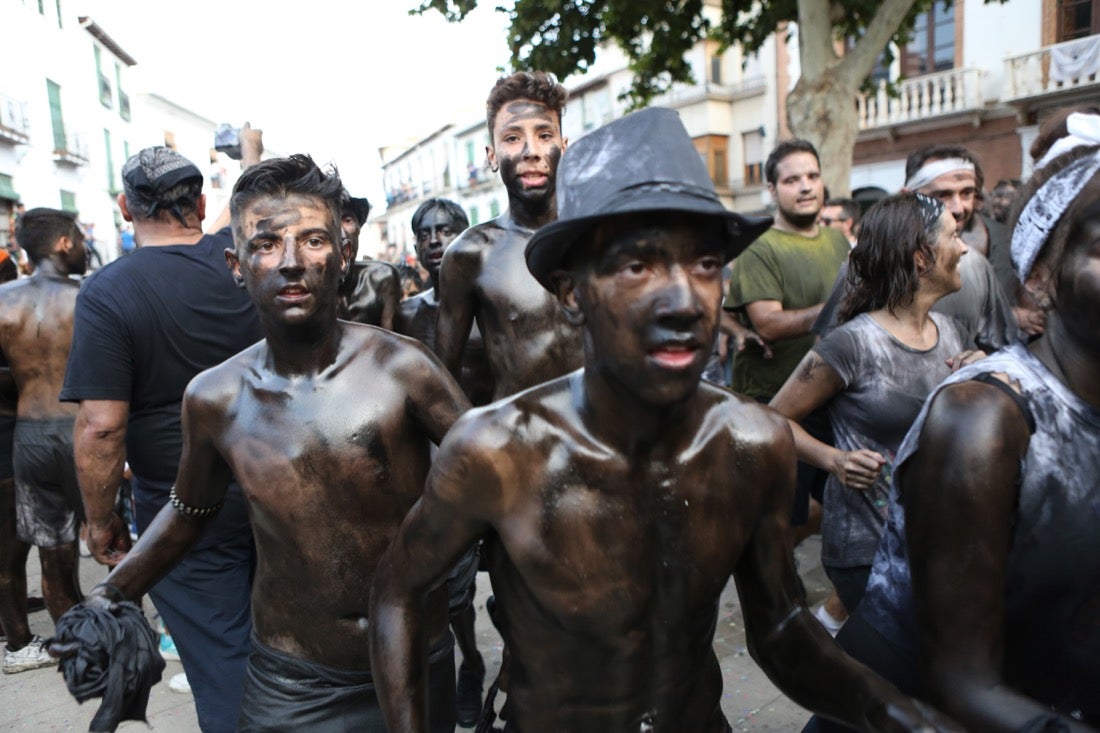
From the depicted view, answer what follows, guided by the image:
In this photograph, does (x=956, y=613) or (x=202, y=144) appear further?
(x=202, y=144)

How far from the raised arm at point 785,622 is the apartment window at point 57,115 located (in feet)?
92.9

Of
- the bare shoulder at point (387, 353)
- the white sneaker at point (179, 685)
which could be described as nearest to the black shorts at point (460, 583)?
the bare shoulder at point (387, 353)

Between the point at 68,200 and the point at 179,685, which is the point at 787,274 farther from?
the point at 68,200

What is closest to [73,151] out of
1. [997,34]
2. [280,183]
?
[997,34]

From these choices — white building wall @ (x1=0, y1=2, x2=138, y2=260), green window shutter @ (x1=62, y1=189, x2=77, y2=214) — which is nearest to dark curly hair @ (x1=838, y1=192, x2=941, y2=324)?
white building wall @ (x1=0, y1=2, x2=138, y2=260)

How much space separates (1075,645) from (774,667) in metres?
0.52

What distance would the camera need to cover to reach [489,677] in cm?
406

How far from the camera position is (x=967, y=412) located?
1.44 m

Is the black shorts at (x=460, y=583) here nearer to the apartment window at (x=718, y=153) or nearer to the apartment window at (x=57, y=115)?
the apartment window at (x=57, y=115)

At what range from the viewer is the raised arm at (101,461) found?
285cm

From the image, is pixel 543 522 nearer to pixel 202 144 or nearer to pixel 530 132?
pixel 530 132

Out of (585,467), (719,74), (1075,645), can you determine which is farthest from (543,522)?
(719,74)

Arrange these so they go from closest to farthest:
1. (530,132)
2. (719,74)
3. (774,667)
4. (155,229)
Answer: (774,667)
(530,132)
(155,229)
(719,74)

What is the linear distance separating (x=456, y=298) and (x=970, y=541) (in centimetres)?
204
